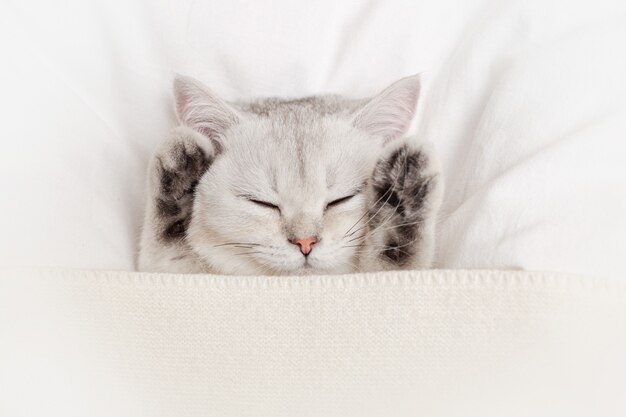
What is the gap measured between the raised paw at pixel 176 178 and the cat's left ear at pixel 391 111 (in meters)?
0.37

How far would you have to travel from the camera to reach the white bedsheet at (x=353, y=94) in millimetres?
1186

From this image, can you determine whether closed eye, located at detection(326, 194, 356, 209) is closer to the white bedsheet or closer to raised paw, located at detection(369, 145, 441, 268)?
raised paw, located at detection(369, 145, 441, 268)

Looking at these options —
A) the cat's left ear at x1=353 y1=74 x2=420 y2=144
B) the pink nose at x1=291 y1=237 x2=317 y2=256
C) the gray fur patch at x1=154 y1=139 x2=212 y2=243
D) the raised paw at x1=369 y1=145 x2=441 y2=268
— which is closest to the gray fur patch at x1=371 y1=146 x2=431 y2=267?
the raised paw at x1=369 y1=145 x2=441 y2=268

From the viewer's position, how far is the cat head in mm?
1229

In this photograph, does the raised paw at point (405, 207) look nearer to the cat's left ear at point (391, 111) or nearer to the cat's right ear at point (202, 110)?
the cat's left ear at point (391, 111)

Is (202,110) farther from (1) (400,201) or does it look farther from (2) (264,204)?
(1) (400,201)

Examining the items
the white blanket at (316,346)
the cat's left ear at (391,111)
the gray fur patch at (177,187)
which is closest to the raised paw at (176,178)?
the gray fur patch at (177,187)

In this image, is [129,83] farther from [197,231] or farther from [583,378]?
[583,378]

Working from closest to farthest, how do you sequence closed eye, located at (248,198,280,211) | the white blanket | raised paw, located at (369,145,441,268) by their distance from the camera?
the white blanket, raised paw, located at (369,145,441,268), closed eye, located at (248,198,280,211)

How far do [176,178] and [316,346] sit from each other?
0.46 m

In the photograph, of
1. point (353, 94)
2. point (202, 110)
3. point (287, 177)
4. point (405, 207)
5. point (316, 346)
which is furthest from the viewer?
point (353, 94)

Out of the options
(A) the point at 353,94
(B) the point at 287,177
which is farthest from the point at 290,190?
(A) the point at 353,94

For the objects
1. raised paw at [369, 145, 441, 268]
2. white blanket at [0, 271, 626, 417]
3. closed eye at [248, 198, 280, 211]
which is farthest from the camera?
closed eye at [248, 198, 280, 211]

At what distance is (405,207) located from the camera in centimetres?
116
